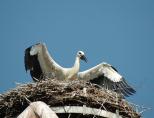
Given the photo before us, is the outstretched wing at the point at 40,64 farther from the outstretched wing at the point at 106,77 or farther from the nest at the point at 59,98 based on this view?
the nest at the point at 59,98

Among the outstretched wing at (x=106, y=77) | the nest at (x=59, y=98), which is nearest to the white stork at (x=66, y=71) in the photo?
the outstretched wing at (x=106, y=77)

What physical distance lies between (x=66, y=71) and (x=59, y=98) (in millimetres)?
3496

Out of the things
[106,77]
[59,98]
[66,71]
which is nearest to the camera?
[59,98]

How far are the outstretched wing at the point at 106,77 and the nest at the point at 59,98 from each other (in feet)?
9.91

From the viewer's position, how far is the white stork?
13.3 meters

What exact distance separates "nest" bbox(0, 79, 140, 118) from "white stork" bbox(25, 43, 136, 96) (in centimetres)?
245

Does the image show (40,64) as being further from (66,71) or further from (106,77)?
(106,77)

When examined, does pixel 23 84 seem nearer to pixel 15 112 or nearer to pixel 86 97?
pixel 15 112

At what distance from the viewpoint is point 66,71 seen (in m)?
13.5

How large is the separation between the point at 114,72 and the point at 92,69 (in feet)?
2.03

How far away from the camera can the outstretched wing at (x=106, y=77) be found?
13.8 meters

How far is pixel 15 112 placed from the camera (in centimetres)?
1018

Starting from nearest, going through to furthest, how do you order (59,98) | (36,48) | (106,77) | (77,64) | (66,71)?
(59,98), (36,48), (66,71), (77,64), (106,77)

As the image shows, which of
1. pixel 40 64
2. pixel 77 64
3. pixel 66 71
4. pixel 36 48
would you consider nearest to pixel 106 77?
pixel 77 64
